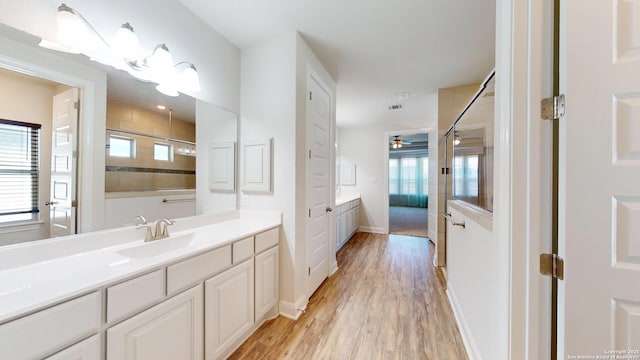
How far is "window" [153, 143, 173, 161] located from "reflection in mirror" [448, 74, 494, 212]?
2296 mm

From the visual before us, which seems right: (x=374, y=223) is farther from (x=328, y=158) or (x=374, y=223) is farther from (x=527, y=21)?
(x=527, y=21)

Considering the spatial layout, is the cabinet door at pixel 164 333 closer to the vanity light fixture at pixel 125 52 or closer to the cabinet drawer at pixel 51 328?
the cabinet drawer at pixel 51 328

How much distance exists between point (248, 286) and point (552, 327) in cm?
166

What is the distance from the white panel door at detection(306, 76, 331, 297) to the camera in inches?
87.0

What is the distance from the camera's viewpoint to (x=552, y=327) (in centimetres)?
81

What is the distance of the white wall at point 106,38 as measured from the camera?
104 cm

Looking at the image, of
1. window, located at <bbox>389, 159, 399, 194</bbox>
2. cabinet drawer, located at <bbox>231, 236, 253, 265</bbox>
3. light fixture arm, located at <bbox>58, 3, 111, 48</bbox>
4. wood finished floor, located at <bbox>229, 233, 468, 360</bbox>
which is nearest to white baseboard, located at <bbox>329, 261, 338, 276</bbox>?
wood finished floor, located at <bbox>229, 233, 468, 360</bbox>

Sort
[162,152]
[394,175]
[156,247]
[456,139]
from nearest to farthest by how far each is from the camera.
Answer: [156,247] < [162,152] < [456,139] < [394,175]

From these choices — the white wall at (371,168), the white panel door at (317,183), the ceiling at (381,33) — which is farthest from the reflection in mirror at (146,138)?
the white wall at (371,168)

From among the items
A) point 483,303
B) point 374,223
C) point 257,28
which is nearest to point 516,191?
point 483,303

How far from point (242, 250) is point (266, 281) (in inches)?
17.2

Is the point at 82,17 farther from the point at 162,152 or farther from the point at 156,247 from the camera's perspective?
the point at 156,247

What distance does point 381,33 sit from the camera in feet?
6.42

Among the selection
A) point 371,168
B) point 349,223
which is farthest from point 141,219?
point 371,168
